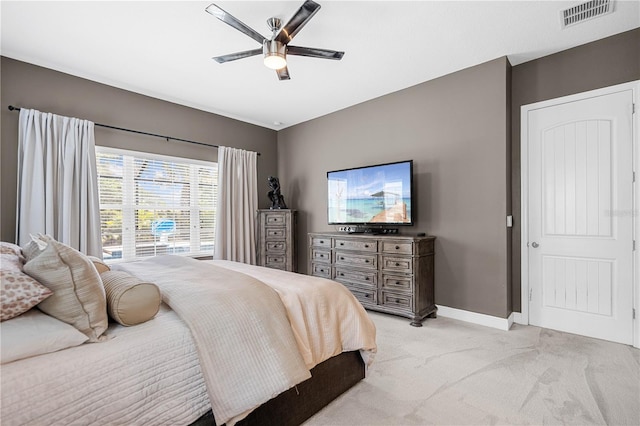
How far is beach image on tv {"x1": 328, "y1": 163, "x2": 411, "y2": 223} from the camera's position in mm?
3527

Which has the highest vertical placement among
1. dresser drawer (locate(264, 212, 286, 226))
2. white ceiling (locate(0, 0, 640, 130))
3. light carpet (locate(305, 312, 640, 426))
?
white ceiling (locate(0, 0, 640, 130))

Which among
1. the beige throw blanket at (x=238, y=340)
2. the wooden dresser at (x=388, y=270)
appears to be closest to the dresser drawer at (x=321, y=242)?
the wooden dresser at (x=388, y=270)

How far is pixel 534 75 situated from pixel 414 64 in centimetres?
123

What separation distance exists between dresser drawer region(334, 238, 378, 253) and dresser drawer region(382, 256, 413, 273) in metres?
0.18

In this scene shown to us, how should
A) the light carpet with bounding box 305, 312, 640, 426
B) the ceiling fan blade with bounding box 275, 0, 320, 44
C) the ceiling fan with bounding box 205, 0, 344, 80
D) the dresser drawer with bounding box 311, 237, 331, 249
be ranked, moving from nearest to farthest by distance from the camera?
the light carpet with bounding box 305, 312, 640, 426, the ceiling fan blade with bounding box 275, 0, 320, 44, the ceiling fan with bounding box 205, 0, 344, 80, the dresser drawer with bounding box 311, 237, 331, 249

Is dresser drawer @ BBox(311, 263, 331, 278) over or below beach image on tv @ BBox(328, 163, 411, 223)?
below

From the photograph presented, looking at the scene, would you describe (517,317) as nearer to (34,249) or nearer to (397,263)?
(397,263)

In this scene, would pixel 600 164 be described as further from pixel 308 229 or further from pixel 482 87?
pixel 308 229

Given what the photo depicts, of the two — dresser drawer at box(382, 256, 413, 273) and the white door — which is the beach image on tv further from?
the white door

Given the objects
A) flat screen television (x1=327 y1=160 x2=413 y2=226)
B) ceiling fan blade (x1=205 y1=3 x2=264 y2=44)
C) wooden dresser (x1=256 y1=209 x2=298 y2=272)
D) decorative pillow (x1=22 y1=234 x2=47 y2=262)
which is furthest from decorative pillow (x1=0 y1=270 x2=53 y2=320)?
wooden dresser (x1=256 y1=209 x2=298 y2=272)

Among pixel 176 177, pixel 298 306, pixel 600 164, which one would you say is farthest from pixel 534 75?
pixel 176 177

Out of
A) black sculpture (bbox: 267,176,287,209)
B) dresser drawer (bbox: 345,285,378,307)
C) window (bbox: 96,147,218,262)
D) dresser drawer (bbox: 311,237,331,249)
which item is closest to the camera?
dresser drawer (bbox: 345,285,378,307)

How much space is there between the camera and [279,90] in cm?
387

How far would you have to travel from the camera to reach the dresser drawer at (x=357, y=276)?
137 inches
